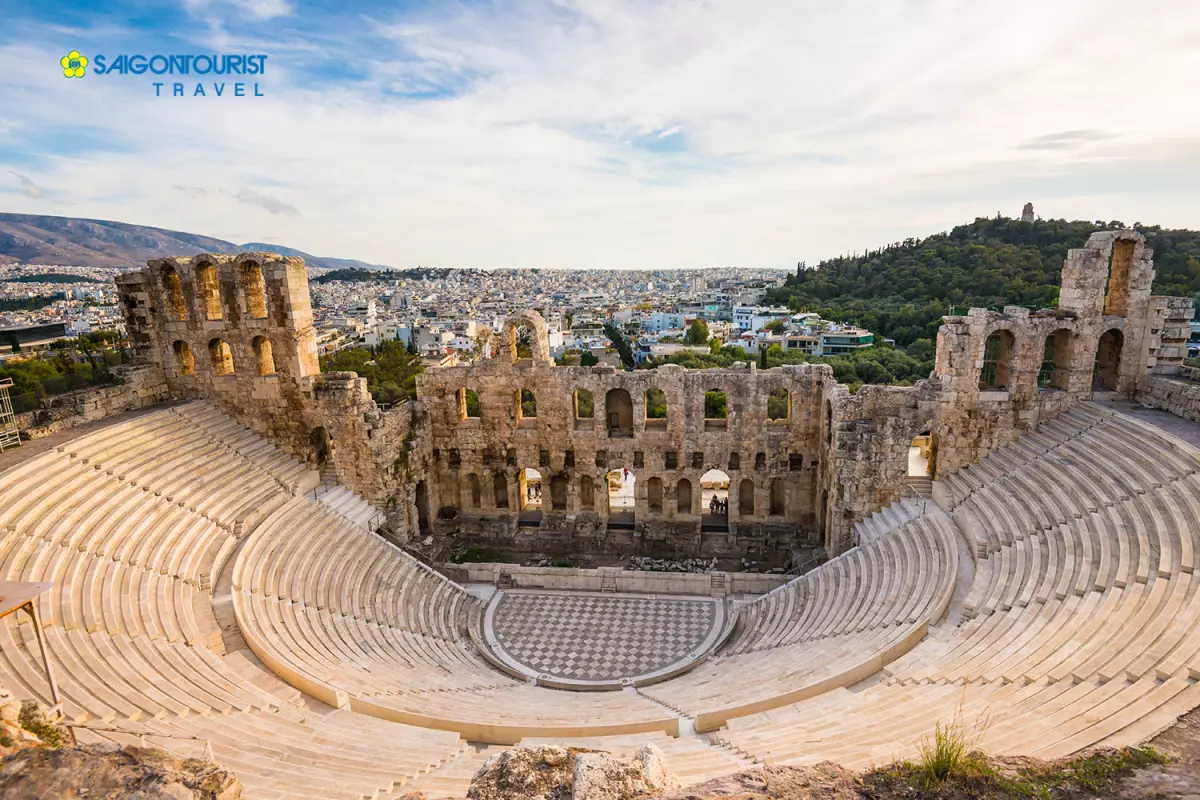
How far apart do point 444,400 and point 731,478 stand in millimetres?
12321

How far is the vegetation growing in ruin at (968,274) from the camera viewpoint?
55456mm

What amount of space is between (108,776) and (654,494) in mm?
22768

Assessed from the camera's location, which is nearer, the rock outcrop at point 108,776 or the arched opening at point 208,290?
the rock outcrop at point 108,776

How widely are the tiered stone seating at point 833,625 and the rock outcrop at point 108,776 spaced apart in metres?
9.38

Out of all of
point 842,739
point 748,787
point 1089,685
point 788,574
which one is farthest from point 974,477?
point 748,787

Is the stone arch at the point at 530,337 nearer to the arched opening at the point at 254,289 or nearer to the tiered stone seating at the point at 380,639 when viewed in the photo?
the tiered stone seating at the point at 380,639

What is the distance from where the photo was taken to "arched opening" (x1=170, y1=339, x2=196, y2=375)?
81.0 ft

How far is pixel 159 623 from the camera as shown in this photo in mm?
14000

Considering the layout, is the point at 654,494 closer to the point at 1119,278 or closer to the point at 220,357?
the point at 220,357

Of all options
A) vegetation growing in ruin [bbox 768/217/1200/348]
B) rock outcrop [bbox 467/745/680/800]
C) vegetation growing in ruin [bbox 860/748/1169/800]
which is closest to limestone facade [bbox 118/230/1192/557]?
vegetation growing in ruin [bbox 860/748/1169/800]

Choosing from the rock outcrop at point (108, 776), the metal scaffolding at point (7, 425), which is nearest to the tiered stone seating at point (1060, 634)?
the rock outcrop at point (108, 776)

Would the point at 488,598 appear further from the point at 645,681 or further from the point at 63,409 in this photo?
the point at 63,409

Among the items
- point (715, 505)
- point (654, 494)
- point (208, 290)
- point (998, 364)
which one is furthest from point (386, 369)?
point (998, 364)

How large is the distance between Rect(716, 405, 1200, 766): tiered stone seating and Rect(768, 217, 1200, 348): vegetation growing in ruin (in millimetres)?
38153
